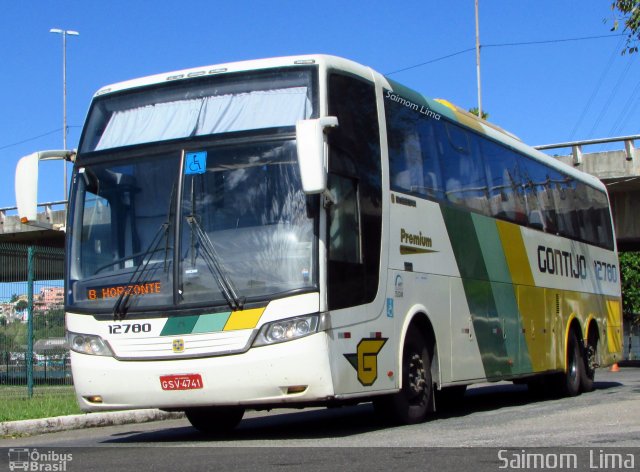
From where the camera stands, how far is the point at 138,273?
380 inches

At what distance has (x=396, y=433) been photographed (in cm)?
980

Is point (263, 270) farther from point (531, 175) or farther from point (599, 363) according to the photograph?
point (599, 363)

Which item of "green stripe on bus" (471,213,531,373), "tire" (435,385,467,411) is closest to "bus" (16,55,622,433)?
"green stripe on bus" (471,213,531,373)

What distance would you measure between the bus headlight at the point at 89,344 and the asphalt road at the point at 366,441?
2.95 feet

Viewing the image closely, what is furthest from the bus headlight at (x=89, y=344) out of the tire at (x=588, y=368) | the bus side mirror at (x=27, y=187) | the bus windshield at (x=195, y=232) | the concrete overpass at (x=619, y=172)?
the concrete overpass at (x=619, y=172)

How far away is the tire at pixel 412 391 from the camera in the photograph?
1051 centimetres

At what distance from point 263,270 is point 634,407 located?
18.3 ft

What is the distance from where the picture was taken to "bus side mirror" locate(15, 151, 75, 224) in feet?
33.0

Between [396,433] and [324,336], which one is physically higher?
[324,336]

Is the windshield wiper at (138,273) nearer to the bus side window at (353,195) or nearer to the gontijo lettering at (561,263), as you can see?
the bus side window at (353,195)

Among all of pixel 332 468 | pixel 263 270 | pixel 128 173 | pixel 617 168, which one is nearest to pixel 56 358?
pixel 128 173

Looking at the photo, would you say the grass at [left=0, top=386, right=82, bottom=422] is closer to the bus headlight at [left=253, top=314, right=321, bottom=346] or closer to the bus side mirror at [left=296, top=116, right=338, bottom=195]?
the bus headlight at [left=253, top=314, right=321, bottom=346]

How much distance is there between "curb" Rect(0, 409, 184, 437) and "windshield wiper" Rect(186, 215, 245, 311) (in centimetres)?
385

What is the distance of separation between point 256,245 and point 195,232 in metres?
0.63
